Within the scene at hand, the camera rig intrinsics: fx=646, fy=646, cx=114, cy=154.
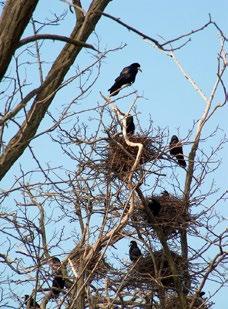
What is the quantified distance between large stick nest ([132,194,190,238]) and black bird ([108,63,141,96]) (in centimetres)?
269

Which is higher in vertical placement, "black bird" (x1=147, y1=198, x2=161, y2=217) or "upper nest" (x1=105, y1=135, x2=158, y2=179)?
"upper nest" (x1=105, y1=135, x2=158, y2=179)

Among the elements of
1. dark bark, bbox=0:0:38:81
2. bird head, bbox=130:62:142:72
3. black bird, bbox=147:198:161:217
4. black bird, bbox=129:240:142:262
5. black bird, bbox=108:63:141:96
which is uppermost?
bird head, bbox=130:62:142:72

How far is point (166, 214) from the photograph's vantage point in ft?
33.4

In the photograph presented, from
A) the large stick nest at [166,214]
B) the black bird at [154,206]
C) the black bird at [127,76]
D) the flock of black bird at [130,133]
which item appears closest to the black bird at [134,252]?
the flock of black bird at [130,133]

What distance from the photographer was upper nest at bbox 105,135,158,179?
9.14 m

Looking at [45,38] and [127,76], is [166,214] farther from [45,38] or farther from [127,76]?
[45,38]

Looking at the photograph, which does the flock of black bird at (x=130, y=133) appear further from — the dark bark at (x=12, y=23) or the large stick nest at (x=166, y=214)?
the dark bark at (x=12, y=23)

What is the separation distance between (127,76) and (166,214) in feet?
11.9

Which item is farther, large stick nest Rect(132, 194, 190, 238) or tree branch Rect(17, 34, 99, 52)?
large stick nest Rect(132, 194, 190, 238)

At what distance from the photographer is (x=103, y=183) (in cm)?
898

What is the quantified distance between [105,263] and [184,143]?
82.3 inches

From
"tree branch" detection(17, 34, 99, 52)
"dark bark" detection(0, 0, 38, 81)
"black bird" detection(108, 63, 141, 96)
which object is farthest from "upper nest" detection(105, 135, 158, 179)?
"dark bark" detection(0, 0, 38, 81)

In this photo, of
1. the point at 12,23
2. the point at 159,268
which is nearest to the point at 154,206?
the point at 159,268

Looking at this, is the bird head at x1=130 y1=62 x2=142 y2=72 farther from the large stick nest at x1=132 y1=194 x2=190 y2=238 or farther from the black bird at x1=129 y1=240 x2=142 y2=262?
the black bird at x1=129 y1=240 x2=142 y2=262
